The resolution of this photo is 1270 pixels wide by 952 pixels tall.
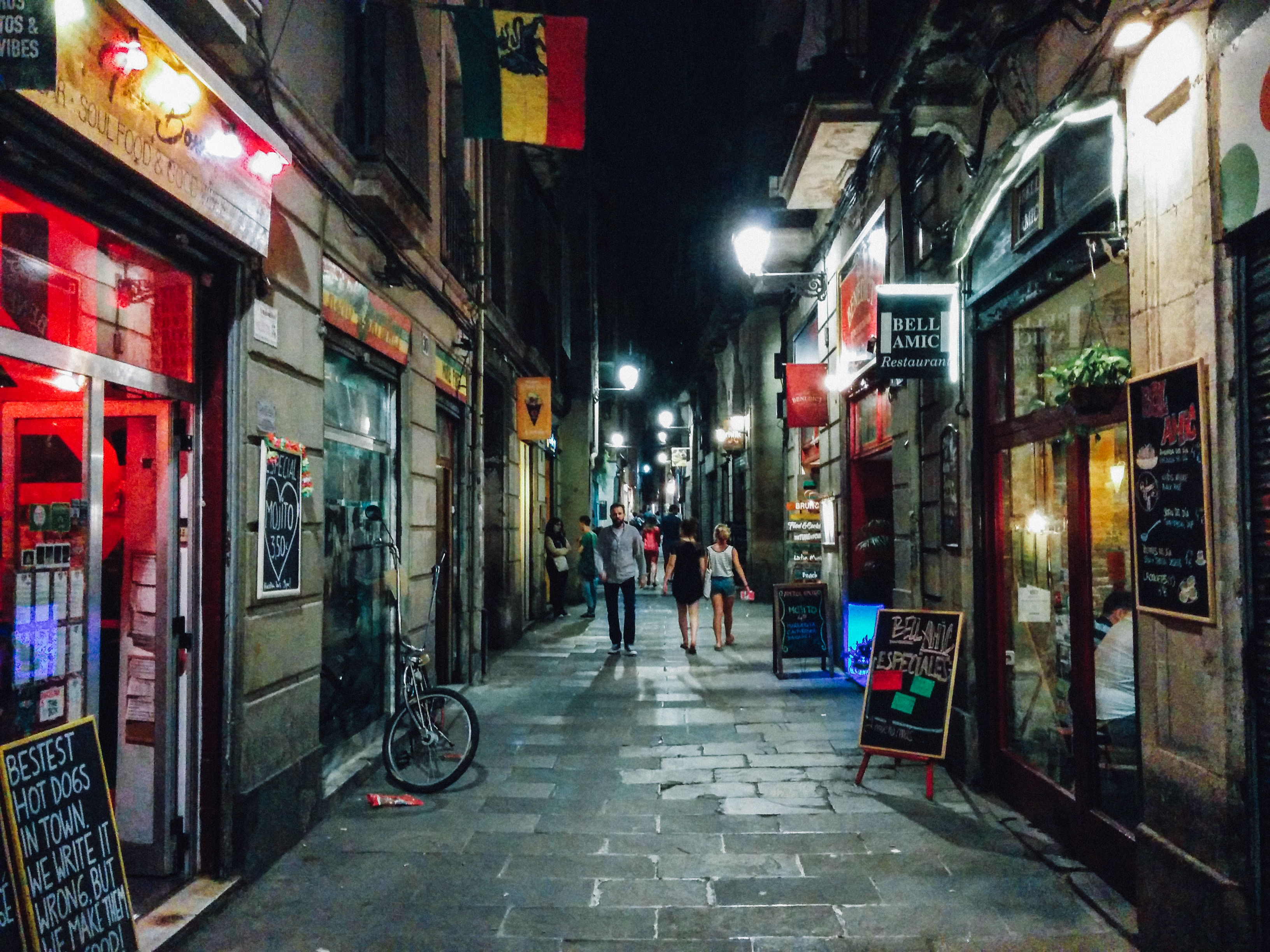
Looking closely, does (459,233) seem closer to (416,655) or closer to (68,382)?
(416,655)

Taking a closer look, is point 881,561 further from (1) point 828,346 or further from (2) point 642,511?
(2) point 642,511

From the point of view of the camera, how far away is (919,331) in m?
6.96

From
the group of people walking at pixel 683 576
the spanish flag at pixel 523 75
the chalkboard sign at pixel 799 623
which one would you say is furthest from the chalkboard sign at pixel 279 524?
the group of people walking at pixel 683 576

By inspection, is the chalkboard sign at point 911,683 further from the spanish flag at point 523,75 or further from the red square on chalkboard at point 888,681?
the spanish flag at point 523,75

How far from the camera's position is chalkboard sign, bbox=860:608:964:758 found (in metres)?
6.16

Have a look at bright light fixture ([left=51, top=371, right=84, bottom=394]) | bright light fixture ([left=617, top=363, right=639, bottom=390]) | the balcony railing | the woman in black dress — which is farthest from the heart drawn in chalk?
bright light fixture ([left=617, top=363, right=639, bottom=390])

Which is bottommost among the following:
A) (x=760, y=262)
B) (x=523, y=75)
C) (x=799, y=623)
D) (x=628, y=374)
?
(x=799, y=623)

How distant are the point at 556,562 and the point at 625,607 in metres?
4.29

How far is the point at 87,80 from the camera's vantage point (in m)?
3.45

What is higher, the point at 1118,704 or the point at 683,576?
the point at 683,576

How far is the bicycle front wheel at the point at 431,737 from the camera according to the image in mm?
6430

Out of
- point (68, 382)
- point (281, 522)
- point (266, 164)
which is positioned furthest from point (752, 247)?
point (68, 382)

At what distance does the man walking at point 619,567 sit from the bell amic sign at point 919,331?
573cm

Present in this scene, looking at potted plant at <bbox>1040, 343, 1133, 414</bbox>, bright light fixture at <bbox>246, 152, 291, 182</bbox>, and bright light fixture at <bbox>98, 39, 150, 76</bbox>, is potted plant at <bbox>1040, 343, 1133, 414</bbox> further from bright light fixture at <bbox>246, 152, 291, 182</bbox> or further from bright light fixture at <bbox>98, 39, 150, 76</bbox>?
bright light fixture at <bbox>98, 39, 150, 76</bbox>
